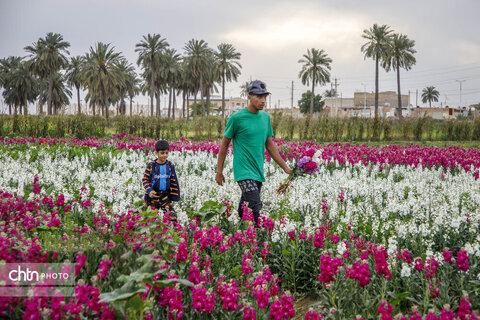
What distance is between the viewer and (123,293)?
2.32 m

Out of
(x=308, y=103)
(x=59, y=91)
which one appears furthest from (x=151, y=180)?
(x=308, y=103)

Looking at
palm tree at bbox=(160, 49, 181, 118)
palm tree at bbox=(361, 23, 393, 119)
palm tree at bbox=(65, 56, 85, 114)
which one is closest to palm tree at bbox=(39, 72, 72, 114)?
palm tree at bbox=(65, 56, 85, 114)

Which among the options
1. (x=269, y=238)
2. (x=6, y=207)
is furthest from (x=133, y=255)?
(x=6, y=207)

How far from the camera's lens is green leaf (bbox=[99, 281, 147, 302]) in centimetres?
221

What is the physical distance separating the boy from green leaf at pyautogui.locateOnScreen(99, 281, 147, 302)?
2.74m

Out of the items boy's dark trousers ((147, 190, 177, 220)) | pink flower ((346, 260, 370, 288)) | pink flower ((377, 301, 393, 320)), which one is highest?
boy's dark trousers ((147, 190, 177, 220))

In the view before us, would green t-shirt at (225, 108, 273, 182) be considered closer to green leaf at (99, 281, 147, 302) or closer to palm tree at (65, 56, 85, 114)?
green leaf at (99, 281, 147, 302)

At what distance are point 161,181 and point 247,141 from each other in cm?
125

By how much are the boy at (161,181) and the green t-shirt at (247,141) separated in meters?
0.92

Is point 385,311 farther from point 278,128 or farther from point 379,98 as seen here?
point 379,98

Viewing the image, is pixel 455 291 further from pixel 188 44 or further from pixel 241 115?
pixel 188 44

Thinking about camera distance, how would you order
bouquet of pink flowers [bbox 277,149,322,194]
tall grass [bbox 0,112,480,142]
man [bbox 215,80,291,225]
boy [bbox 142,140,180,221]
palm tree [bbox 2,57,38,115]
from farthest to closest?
1. palm tree [bbox 2,57,38,115]
2. tall grass [bbox 0,112,480,142]
3. boy [bbox 142,140,180,221]
4. bouquet of pink flowers [bbox 277,149,322,194]
5. man [bbox 215,80,291,225]

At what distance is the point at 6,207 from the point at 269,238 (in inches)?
115

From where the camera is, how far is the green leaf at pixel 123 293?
2.21 m
